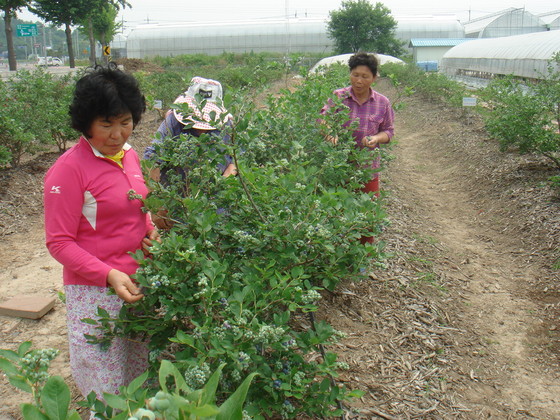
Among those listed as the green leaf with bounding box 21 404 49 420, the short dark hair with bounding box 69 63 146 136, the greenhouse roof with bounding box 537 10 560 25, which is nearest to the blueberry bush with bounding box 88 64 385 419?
the short dark hair with bounding box 69 63 146 136

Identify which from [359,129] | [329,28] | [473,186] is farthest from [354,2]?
[359,129]

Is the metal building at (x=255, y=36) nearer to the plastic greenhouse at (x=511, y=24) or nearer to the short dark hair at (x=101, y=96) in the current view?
the plastic greenhouse at (x=511, y=24)

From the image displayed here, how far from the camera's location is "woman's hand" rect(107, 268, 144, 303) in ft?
6.04

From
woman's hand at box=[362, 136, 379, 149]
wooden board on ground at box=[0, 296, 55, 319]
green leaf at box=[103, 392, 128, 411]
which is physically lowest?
wooden board on ground at box=[0, 296, 55, 319]

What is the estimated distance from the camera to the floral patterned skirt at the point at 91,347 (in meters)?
2.02

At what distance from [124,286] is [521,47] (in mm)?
20888

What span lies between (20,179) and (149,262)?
592 cm

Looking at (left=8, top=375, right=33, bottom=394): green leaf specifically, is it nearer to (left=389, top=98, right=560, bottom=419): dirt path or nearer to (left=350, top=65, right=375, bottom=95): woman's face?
(left=389, top=98, right=560, bottom=419): dirt path

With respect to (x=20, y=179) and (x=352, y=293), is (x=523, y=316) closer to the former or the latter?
(x=352, y=293)

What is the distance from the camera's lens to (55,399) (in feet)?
3.25

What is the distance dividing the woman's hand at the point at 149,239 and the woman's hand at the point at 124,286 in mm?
158

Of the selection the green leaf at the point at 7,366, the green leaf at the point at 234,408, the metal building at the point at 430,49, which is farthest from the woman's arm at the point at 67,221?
the metal building at the point at 430,49

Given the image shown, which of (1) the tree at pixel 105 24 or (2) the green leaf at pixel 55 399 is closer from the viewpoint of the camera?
(2) the green leaf at pixel 55 399

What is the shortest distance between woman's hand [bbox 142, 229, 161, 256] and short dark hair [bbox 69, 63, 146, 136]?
45 cm
